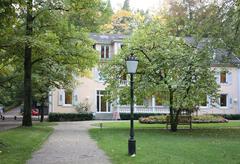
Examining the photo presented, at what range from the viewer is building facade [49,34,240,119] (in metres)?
48.7

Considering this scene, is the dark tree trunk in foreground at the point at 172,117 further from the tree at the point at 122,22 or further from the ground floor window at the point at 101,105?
the tree at the point at 122,22

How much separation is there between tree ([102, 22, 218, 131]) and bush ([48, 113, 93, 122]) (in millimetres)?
16308

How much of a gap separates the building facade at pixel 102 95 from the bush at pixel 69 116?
2.59 metres

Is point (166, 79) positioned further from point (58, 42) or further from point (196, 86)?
point (58, 42)

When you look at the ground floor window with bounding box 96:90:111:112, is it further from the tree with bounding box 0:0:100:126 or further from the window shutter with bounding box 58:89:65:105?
the tree with bounding box 0:0:100:126

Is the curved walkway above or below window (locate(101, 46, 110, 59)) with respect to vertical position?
below

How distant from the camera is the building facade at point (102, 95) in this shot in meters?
48.7

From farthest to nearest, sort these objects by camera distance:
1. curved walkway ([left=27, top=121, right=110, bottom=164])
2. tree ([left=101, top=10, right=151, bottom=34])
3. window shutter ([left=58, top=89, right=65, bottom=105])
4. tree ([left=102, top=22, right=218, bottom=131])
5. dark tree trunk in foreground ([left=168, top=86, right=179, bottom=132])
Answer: tree ([left=101, top=10, right=151, bottom=34]) < window shutter ([left=58, top=89, right=65, bottom=105]) < dark tree trunk in foreground ([left=168, top=86, right=179, bottom=132]) < tree ([left=102, top=22, right=218, bottom=131]) < curved walkway ([left=27, top=121, right=110, bottom=164])

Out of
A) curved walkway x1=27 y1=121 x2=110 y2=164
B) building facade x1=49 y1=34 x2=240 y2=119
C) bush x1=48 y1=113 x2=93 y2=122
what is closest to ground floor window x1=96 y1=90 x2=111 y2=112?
building facade x1=49 y1=34 x2=240 y2=119

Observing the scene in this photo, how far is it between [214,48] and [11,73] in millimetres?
22086

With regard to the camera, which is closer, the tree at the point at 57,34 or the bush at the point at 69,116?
the tree at the point at 57,34

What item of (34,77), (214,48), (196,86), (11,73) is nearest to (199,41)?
Answer: (214,48)

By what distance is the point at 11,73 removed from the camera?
38719mm

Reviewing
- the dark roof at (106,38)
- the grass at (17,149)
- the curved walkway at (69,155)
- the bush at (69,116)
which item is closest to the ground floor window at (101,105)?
the bush at (69,116)
